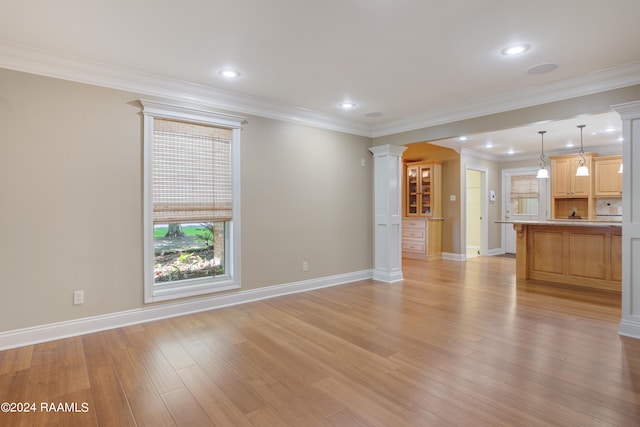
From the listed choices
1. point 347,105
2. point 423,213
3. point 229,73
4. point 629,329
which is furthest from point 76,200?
point 423,213

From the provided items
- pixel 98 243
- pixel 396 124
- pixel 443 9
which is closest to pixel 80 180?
pixel 98 243

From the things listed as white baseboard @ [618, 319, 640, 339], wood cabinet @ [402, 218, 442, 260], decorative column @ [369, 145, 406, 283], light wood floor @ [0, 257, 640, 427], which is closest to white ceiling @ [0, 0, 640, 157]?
decorative column @ [369, 145, 406, 283]

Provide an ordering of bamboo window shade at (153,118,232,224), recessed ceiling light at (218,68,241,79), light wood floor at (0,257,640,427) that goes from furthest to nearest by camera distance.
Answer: bamboo window shade at (153,118,232,224)
recessed ceiling light at (218,68,241,79)
light wood floor at (0,257,640,427)

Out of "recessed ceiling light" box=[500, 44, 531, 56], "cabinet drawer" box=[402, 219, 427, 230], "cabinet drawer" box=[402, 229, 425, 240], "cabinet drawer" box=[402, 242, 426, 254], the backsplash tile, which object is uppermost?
"recessed ceiling light" box=[500, 44, 531, 56]

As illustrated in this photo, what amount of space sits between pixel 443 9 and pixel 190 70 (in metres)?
2.35

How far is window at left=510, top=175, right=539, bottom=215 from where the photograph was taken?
8516 mm

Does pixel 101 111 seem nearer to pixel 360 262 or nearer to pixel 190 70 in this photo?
pixel 190 70

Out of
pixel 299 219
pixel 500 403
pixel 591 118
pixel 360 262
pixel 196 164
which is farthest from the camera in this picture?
pixel 360 262

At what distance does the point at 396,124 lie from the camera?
17.3 feet

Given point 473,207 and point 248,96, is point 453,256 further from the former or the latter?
point 248,96

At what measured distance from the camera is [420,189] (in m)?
8.33

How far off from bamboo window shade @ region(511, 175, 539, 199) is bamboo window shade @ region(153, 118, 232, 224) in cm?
780

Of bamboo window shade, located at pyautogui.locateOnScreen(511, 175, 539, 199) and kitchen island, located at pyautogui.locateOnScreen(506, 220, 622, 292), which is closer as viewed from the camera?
kitchen island, located at pyautogui.locateOnScreen(506, 220, 622, 292)

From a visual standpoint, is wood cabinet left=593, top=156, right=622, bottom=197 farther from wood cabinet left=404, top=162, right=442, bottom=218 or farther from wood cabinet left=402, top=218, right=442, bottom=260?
wood cabinet left=402, top=218, right=442, bottom=260
